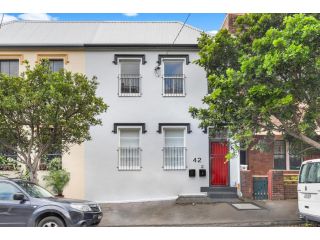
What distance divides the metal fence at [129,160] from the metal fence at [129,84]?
194 cm

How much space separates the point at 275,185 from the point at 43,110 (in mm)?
8257

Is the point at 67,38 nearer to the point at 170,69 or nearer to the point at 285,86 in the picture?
the point at 170,69

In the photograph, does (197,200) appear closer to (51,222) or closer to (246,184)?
(246,184)

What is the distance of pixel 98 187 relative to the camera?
1441cm

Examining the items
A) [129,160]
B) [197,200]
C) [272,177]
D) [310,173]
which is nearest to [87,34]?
[129,160]

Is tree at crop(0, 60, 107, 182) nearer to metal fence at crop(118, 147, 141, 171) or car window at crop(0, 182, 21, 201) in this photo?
metal fence at crop(118, 147, 141, 171)

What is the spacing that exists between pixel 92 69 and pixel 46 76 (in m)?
3.28

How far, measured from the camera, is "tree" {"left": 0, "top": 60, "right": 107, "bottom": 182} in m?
12.1

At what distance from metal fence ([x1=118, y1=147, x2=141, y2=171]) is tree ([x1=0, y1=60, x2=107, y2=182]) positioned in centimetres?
181

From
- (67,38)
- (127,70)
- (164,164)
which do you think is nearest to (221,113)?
(164,164)

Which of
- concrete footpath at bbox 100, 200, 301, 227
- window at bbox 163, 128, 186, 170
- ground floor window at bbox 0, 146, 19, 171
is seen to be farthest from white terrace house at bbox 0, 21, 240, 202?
ground floor window at bbox 0, 146, 19, 171

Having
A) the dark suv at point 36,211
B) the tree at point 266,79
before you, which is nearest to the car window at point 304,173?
the tree at point 266,79

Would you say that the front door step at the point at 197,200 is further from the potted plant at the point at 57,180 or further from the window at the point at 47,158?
the window at the point at 47,158

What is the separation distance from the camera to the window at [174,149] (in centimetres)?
1484
